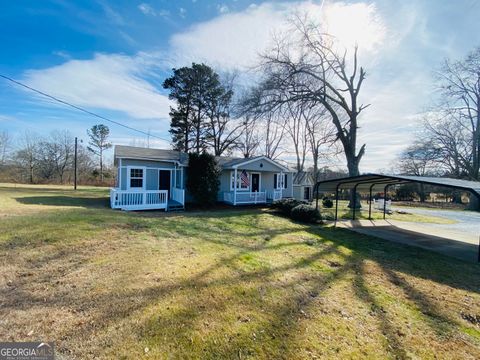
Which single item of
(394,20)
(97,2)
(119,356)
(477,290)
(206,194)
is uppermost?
(394,20)

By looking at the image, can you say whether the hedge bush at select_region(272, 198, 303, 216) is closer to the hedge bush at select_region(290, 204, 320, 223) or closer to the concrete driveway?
the hedge bush at select_region(290, 204, 320, 223)

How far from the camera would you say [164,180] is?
14594mm

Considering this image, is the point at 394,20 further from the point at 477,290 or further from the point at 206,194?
the point at 206,194

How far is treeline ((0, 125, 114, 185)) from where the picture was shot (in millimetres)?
33312

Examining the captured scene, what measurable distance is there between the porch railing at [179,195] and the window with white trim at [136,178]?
6.53 ft

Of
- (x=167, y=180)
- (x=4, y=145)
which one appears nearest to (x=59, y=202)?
(x=167, y=180)

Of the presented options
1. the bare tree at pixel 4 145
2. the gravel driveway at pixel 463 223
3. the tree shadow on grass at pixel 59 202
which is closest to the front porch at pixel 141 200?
the tree shadow on grass at pixel 59 202

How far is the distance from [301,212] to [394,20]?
387 inches

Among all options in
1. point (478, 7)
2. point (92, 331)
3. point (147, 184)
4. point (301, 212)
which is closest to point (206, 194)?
point (147, 184)

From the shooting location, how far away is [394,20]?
33.0 feet

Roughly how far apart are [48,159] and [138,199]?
34060mm

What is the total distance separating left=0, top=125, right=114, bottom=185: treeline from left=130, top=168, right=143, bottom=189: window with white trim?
24856 mm

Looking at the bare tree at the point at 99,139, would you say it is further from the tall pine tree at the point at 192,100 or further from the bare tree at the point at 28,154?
the tall pine tree at the point at 192,100

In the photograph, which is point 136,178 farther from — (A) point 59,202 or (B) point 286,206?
(B) point 286,206
